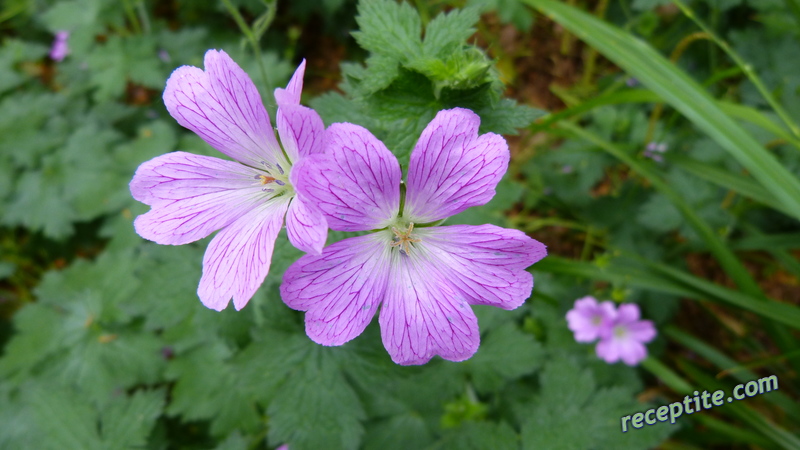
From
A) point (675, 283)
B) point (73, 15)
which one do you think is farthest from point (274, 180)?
point (73, 15)

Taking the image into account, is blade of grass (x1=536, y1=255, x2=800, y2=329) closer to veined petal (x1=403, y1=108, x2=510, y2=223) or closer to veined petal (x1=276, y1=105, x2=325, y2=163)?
veined petal (x1=403, y1=108, x2=510, y2=223)

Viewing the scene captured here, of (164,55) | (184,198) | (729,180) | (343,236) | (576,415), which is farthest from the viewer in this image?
(164,55)

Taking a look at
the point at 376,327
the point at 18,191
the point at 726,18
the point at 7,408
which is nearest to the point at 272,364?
the point at 376,327

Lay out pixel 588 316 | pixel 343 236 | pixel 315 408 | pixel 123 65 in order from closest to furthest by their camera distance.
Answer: pixel 343 236 → pixel 315 408 → pixel 588 316 → pixel 123 65

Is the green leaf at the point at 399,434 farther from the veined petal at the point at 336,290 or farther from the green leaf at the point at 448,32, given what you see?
the green leaf at the point at 448,32

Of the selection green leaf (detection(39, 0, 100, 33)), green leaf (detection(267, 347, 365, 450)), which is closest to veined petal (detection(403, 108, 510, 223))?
green leaf (detection(267, 347, 365, 450))

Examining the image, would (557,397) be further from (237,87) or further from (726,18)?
(726,18)

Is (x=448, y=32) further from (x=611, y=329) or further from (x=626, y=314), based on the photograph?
(x=626, y=314)

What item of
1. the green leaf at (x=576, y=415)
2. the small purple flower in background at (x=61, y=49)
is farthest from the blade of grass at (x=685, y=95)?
the small purple flower in background at (x=61, y=49)
